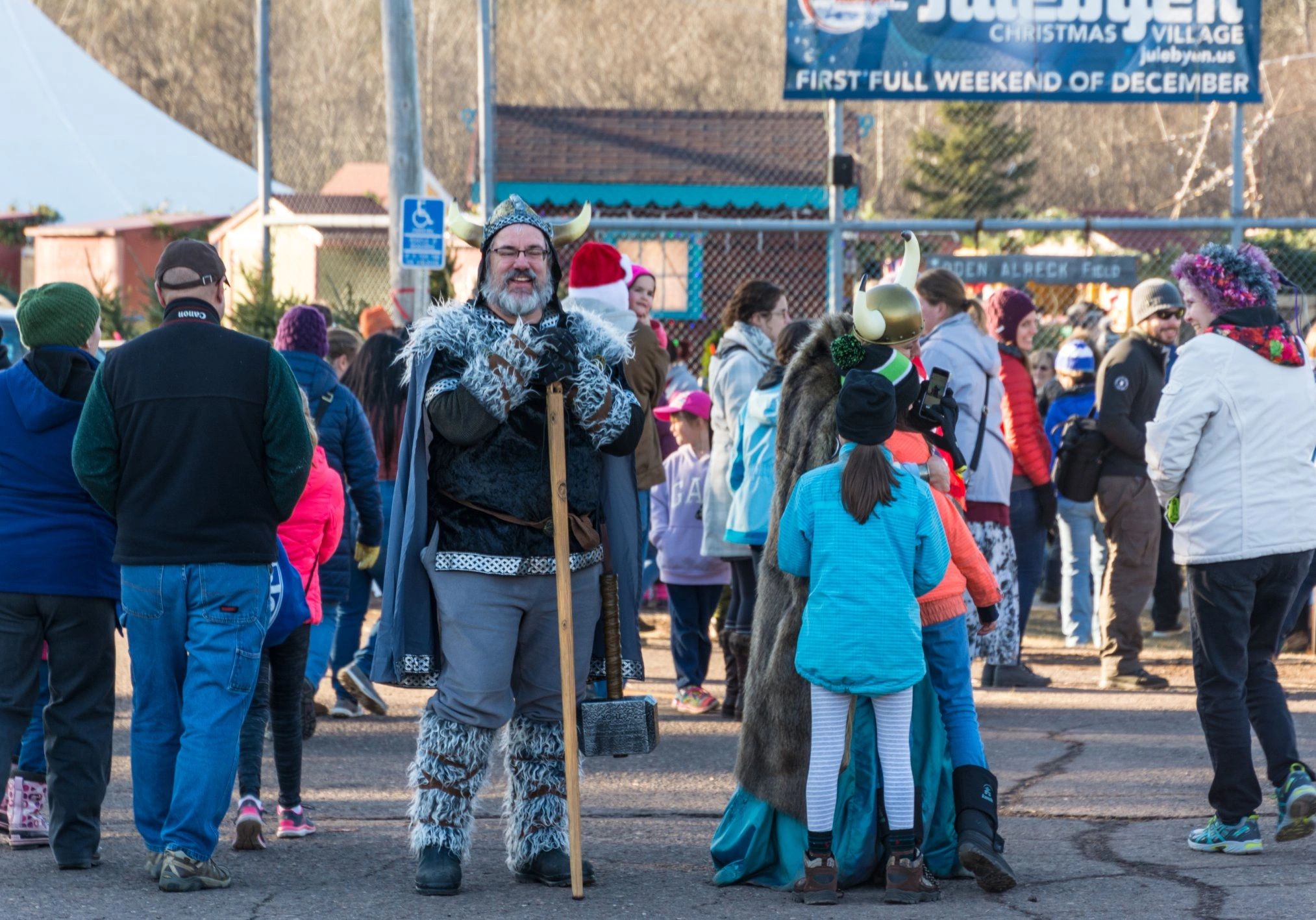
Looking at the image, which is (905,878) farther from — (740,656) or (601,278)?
(601,278)

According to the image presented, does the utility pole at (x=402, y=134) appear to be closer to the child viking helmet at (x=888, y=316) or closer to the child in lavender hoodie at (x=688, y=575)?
the child in lavender hoodie at (x=688, y=575)

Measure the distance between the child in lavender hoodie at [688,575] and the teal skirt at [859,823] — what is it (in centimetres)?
298

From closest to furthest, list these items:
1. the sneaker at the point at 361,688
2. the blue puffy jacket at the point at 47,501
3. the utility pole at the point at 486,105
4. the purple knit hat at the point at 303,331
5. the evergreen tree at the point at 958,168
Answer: the blue puffy jacket at the point at 47,501, the purple knit hat at the point at 303,331, the sneaker at the point at 361,688, the utility pole at the point at 486,105, the evergreen tree at the point at 958,168

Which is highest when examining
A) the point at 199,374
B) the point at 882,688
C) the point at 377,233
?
the point at 377,233

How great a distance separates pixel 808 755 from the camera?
512 cm

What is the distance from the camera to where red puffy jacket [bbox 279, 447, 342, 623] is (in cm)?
624

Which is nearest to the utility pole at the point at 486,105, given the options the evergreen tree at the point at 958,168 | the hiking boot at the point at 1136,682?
the hiking boot at the point at 1136,682

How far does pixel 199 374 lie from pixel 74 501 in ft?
2.36

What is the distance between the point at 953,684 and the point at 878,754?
34cm

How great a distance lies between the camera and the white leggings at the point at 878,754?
489cm

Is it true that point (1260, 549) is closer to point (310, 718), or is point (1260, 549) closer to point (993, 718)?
point (993, 718)

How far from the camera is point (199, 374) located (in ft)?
16.7

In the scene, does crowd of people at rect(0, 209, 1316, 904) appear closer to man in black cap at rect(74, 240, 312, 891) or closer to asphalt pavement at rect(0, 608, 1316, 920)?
man in black cap at rect(74, 240, 312, 891)

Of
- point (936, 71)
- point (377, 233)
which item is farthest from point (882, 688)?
point (377, 233)
